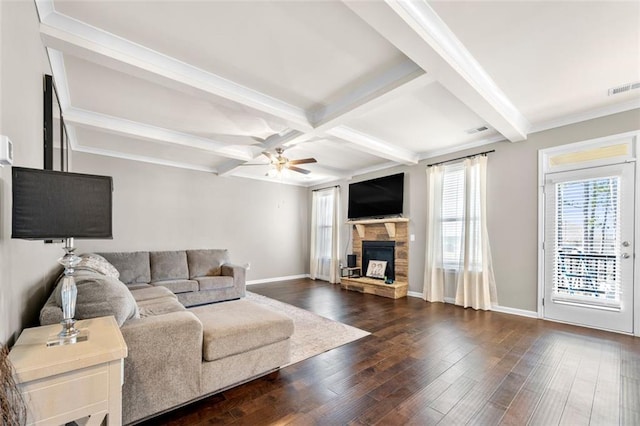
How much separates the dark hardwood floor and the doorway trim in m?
0.54

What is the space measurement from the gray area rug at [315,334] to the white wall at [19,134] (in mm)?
1979

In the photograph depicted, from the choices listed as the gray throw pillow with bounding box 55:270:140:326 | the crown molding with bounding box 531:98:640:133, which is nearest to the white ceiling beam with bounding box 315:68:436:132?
the crown molding with bounding box 531:98:640:133

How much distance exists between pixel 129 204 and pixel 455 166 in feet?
19.7

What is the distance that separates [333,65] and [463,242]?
3635 mm

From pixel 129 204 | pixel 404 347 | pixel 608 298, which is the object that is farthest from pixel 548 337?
pixel 129 204

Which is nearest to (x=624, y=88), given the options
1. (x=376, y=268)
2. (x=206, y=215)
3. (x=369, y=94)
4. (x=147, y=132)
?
(x=369, y=94)

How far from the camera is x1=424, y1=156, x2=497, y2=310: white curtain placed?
4473mm

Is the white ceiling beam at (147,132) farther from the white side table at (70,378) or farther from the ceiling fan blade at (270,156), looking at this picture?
the white side table at (70,378)

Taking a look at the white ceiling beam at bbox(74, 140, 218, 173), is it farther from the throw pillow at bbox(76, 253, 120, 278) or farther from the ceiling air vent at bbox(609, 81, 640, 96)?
the ceiling air vent at bbox(609, 81, 640, 96)

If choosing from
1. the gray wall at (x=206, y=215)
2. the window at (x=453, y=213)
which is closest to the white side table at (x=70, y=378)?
the gray wall at (x=206, y=215)

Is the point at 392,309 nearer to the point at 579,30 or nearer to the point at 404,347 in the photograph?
the point at 404,347

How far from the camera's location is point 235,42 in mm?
2309

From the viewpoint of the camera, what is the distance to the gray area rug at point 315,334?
291 cm

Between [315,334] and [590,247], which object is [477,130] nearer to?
[590,247]
